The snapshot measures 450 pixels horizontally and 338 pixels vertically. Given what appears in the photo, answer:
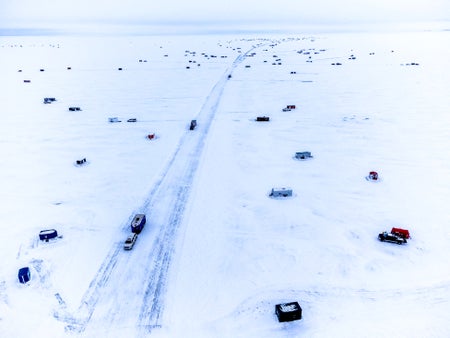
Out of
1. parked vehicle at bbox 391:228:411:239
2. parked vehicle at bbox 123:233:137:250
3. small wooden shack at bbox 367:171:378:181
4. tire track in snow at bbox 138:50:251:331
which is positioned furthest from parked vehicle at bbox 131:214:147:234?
small wooden shack at bbox 367:171:378:181

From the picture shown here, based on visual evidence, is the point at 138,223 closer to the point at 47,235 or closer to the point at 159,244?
the point at 159,244

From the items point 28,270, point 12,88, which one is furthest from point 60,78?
point 28,270

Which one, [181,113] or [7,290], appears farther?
[181,113]

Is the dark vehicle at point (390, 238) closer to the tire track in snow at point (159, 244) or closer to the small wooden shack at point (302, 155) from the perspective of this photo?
the tire track in snow at point (159, 244)

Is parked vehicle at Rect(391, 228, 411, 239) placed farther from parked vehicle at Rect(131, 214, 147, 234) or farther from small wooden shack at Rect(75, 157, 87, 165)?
small wooden shack at Rect(75, 157, 87, 165)

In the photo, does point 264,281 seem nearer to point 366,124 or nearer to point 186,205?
point 186,205

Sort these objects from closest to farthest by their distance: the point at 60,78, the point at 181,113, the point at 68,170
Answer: the point at 68,170 < the point at 181,113 < the point at 60,78
